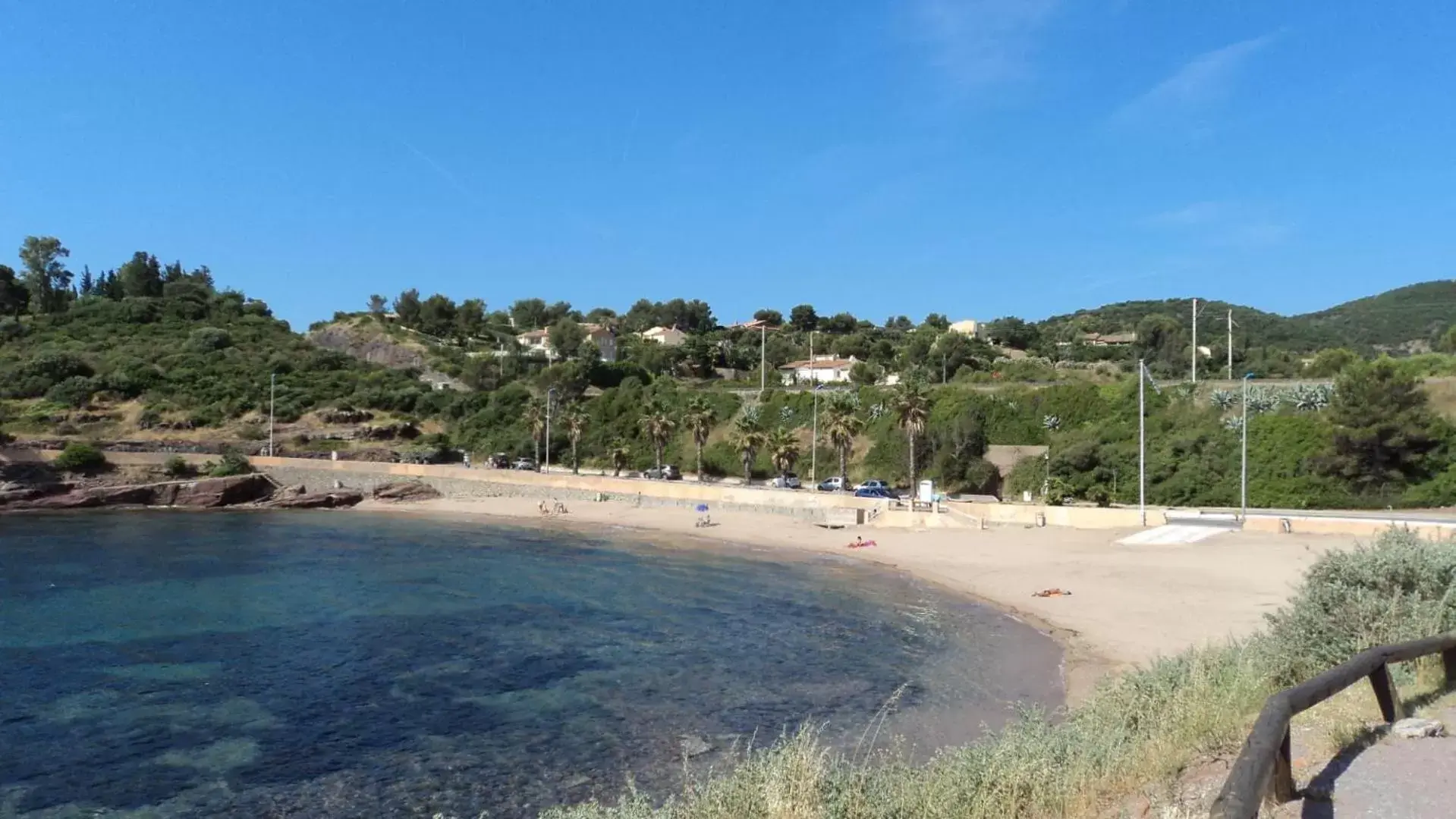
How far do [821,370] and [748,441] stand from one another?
1637 inches

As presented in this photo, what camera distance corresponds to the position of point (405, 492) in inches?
2571

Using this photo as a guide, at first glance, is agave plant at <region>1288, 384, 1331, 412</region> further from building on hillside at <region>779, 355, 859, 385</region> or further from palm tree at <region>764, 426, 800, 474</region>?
building on hillside at <region>779, 355, 859, 385</region>

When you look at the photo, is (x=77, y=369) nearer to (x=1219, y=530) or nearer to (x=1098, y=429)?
(x=1098, y=429)

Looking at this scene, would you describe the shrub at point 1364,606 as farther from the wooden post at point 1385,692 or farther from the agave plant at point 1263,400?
the agave plant at point 1263,400

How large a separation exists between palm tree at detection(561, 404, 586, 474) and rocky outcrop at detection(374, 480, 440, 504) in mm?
10809

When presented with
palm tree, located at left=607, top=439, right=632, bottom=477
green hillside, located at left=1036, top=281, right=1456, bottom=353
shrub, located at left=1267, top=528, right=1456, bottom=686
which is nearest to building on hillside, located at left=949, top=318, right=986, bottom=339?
green hillside, located at left=1036, top=281, right=1456, bottom=353

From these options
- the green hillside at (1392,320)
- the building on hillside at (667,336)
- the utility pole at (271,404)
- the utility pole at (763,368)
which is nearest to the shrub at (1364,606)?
the utility pole at (763,368)

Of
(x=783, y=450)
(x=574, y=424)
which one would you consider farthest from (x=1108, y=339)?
(x=574, y=424)

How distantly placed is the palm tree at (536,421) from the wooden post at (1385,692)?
7056 cm

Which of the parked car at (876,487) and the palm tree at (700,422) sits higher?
the palm tree at (700,422)

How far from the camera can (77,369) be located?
299ft

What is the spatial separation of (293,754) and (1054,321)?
187m

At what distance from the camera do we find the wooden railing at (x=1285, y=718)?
4.32 metres

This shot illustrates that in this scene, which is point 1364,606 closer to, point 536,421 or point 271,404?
point 536,421
